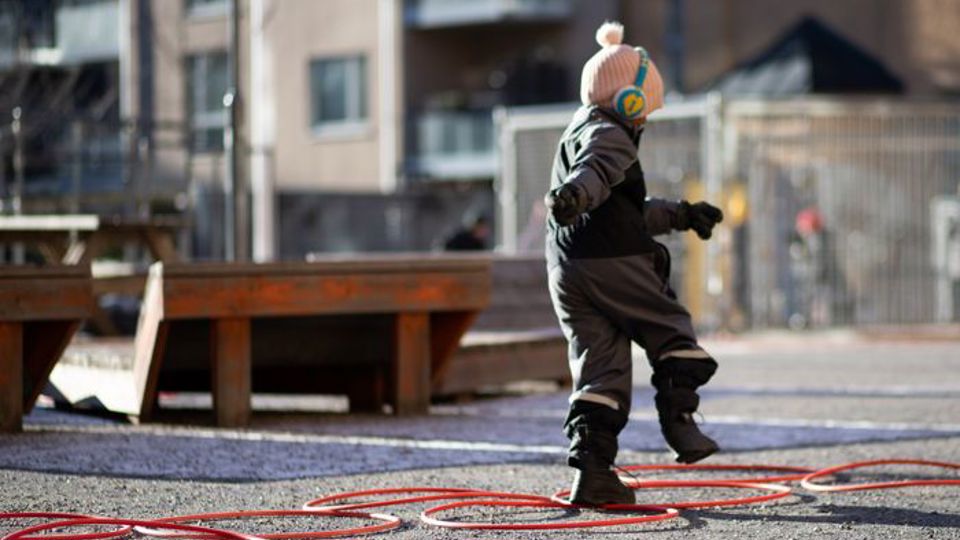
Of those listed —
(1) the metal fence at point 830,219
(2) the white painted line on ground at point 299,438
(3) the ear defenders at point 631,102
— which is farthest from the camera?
(1) the metal fence at point 830,219

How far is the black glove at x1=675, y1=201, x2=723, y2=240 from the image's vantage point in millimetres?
8180

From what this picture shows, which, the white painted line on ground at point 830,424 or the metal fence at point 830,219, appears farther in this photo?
the metal fence at point 830,219

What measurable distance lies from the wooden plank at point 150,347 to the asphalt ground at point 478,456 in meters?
0.18

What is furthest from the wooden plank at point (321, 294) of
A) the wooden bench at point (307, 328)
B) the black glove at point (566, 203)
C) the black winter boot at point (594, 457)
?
the black glove at point (566, 203)

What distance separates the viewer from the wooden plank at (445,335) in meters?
12.1

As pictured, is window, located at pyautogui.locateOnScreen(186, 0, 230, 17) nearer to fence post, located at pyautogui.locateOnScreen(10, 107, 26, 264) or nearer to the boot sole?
fence post, located at pyautogui.locateOnScreen(10, 107, 26, 264)

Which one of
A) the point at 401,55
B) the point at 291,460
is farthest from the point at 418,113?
the point at 291,460

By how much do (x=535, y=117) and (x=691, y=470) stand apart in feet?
50.2

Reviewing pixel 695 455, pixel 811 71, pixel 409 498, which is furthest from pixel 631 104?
pixel 811 71

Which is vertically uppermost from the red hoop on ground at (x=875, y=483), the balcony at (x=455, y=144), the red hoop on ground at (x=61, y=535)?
the balcony at (x=455, y=144)

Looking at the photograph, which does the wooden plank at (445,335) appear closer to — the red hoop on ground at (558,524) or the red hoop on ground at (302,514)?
the red hoop on ground at (558,524)

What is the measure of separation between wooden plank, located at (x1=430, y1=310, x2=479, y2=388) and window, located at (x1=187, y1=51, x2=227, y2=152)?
27.4m

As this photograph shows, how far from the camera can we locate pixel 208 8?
39719 millimetres

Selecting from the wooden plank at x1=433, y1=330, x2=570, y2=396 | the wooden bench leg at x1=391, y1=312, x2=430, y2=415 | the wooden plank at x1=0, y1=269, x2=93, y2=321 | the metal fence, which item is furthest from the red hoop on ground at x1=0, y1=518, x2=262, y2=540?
the metal fence
